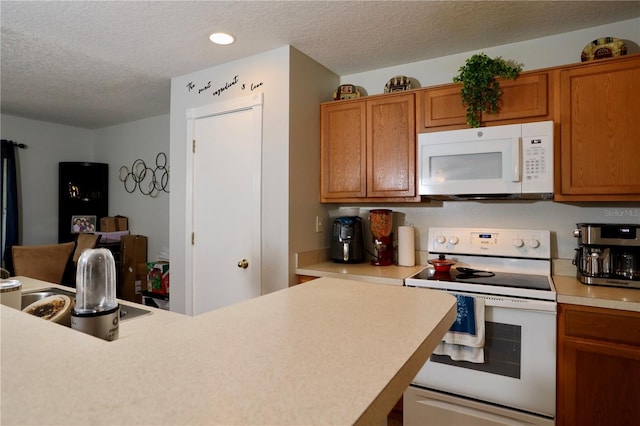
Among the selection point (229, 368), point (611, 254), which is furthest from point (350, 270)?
point (229, 368)

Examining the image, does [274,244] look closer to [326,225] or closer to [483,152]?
[326,225]

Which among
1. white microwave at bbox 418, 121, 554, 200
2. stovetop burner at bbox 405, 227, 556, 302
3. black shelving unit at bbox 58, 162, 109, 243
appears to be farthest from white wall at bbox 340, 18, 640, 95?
black shelving unit at bbox 58, 162, 109, 243

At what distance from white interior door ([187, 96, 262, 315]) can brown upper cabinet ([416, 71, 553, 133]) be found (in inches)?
43.6

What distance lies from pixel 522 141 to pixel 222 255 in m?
2.05

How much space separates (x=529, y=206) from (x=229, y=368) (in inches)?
91.0

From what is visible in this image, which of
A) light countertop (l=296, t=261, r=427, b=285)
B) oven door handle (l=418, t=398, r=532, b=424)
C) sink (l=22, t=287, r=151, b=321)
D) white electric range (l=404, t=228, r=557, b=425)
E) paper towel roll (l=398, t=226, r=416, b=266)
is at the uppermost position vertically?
paper towel roll (l=398, t=226, r=416, b=266)

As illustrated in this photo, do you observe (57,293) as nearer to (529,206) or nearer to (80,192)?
(529,206)

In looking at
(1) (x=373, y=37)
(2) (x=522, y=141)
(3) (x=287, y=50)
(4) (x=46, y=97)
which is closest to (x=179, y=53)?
(3) (x=287, y=50)

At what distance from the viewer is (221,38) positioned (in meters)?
2.23

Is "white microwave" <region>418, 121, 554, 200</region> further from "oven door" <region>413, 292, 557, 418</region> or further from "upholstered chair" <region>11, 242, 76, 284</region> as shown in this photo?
"upholstered chair" <region>11, 242, 76, 284</region>

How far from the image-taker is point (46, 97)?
3467mm

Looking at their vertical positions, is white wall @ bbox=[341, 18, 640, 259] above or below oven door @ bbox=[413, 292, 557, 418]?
above

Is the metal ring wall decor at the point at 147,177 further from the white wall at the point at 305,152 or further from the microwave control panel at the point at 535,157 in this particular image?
the microwave control panel at the point at 535,157

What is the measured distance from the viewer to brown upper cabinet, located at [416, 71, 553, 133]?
2002mm
